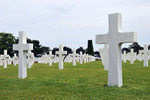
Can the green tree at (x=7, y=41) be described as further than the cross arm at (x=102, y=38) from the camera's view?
Yes

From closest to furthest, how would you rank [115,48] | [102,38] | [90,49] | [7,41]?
[115,48] < [102,38] < [7,41] < [90,49]

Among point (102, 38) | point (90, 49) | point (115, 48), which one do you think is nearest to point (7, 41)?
point (90, 49)

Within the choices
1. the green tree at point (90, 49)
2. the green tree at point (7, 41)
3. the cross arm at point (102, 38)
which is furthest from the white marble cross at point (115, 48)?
the green tree at point (90, 49)

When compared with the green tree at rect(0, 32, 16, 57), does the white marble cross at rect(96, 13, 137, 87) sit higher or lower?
lower

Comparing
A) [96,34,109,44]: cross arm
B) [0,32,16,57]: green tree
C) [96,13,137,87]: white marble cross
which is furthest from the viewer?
[0,32,16,57]: green tree

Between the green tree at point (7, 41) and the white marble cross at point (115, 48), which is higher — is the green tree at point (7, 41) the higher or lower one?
the higher one

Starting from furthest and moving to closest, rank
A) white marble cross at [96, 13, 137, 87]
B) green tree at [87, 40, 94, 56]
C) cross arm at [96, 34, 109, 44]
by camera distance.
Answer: green tree at [87, 40, 94, 56], cross arm at [96, 34, 109, 44], white marble cross at [96, 13, 137, 87]

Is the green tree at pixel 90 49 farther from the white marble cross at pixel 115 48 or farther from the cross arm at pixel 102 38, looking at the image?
the white marble cross at pixel 115 48

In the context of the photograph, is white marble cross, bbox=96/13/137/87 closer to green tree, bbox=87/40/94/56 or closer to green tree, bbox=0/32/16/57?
green tree, bbox=0/32/16/57

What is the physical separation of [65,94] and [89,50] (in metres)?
52.6

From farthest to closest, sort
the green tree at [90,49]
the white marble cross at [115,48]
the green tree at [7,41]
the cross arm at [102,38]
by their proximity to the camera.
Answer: the green tree at [90,49]
the green tree at [7,41]
the cross arm at [102,38]
the white marble cross at [115,48]

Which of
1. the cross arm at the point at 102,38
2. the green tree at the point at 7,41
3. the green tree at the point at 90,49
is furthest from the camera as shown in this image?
the green tree at the point at 90,49

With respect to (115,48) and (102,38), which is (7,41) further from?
(115,48)

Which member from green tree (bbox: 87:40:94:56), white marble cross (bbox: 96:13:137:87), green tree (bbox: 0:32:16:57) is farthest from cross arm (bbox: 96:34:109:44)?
green tree (bbox: 87:40:94:56)
